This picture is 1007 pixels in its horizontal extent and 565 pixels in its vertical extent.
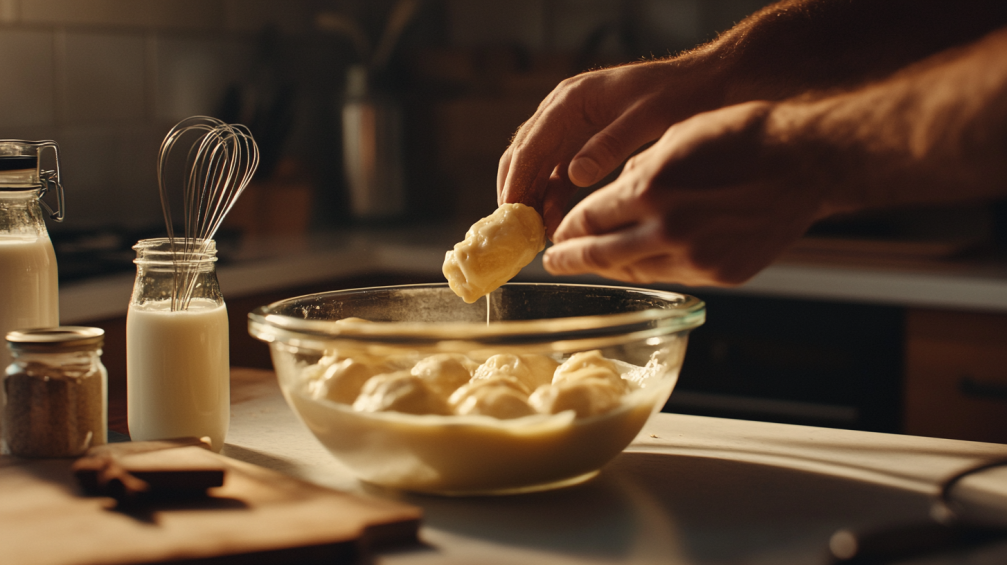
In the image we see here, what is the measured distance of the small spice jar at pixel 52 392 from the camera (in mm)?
712

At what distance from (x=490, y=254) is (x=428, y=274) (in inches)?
47.6

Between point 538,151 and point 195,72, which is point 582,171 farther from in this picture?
point 195,72

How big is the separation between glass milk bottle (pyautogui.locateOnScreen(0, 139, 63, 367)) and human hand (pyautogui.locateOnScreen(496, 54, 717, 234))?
1.42 feet

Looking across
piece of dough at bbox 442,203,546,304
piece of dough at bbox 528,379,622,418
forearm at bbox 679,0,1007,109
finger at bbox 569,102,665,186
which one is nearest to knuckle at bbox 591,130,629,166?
finger at bbox 569,102,665,186

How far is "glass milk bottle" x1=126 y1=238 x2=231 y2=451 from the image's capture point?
792mm

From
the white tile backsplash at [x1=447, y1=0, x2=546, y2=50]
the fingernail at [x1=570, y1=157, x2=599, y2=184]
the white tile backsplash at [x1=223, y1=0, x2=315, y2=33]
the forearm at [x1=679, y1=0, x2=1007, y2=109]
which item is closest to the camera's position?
the fingernail at [x1=570, y1=157, x2=599, y2=184]

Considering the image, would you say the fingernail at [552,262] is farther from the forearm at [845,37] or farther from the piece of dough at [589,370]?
the forearm at [845,37]

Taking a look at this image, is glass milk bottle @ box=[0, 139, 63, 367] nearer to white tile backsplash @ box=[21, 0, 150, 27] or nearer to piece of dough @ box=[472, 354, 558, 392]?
piece of dough @ box=[472, 354, 558, 392]

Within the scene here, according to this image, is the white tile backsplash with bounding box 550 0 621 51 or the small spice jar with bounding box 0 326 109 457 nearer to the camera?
the small spice jar with bounding box 0 326 109 457

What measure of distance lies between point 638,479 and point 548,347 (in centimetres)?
16

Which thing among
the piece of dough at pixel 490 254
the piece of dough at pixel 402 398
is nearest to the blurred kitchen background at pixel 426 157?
the piece of dough at pixel 490 254

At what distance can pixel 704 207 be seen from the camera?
2.32ft

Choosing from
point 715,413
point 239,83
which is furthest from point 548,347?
point 239,83

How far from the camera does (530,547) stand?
1.91ft
